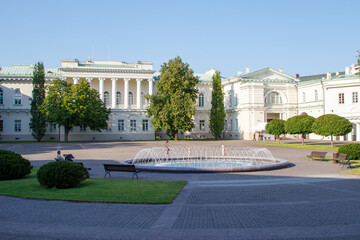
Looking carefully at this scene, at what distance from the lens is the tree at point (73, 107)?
49906 millimetres

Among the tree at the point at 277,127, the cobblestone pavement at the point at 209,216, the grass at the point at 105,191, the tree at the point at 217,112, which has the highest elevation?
the tree at the point at 217,112

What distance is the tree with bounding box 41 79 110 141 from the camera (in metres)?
49.9

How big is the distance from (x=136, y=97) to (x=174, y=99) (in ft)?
38.8

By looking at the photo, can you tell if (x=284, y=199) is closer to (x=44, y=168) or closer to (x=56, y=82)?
(x=44, y=168)

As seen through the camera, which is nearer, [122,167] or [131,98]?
[122,167]

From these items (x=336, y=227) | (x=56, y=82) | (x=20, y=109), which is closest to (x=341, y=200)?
(x=336, y=227)

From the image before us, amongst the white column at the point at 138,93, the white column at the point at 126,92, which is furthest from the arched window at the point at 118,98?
the white column at the point at 138,93

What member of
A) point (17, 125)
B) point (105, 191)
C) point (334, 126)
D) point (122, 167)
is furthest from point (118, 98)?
point (105, 191)

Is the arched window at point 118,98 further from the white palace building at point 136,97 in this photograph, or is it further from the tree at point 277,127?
the tree at point 277,127

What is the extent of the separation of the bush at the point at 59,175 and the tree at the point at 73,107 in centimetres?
3713

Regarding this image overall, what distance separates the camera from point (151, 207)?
10344 millimetres

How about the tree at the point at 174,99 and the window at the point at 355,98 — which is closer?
the window at the point at 355,98

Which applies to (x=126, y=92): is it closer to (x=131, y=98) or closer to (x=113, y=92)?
(x=113, y=92)

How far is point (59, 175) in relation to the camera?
13117 mm
